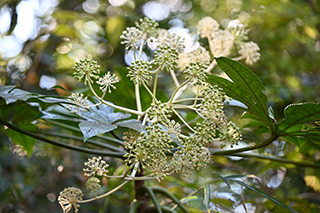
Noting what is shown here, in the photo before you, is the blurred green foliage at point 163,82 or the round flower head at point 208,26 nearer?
the round flower head at point 208,26

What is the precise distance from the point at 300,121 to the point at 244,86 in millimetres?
166

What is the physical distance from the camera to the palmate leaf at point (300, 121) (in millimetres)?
574

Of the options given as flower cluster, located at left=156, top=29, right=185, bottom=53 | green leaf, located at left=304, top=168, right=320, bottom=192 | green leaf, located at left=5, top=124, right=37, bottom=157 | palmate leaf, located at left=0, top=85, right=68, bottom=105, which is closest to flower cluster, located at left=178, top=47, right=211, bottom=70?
flower cluster, located at left=156, top=29, right=185, bottom=53

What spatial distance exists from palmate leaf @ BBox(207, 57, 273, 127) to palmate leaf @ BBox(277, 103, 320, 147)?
0.04 m

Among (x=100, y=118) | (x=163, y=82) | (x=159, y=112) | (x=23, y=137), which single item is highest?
(x=159, y=112)

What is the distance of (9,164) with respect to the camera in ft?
5.65

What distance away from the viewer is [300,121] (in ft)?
2.04

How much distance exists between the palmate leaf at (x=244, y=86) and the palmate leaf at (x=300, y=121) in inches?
1.6

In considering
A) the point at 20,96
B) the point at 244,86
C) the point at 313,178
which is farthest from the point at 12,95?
the point at 313,178

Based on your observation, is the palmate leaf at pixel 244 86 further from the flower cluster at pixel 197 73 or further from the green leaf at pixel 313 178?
the green leaf at pixel 313 178

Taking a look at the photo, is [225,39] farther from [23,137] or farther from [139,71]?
[23,137]

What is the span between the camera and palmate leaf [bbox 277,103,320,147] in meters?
0.57

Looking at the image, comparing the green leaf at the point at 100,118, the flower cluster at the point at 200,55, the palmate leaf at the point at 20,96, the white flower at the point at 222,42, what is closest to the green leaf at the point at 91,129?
the green leaf at the point at 100,118

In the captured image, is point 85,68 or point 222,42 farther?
point 222,42
